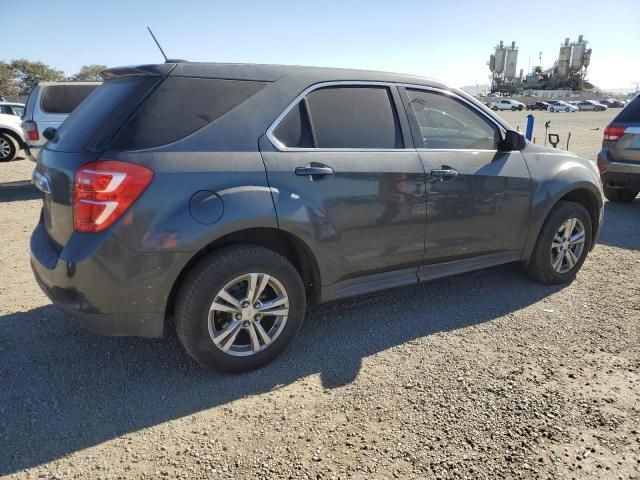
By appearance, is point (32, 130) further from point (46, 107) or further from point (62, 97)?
point (62, 97)

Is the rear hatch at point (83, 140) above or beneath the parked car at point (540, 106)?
above

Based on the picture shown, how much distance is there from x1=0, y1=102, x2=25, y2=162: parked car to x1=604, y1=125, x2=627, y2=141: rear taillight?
12.7 m

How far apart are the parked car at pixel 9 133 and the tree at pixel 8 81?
55.7 m

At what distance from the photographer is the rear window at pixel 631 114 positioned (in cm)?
691

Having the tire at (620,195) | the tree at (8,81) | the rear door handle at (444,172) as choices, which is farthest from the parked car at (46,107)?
the tree at (8,81)

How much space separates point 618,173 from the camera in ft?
22.8

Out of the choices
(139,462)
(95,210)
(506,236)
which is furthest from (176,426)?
(506,236)

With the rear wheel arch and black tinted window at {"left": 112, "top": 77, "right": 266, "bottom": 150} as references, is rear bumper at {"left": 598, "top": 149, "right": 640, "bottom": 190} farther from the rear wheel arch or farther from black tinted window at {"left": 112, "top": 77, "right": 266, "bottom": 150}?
black tinted window at {"left": 112, "top": 77, "right": 266, "bottom": 150}

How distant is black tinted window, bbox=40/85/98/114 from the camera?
9.20 m

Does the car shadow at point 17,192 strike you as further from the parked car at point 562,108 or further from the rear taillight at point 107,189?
the parked car at point 562,108

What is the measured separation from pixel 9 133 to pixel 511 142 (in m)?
13.0

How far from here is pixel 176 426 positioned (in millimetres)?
2480

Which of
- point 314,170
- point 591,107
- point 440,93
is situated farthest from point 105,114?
point 591,107

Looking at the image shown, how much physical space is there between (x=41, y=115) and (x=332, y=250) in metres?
8.37
